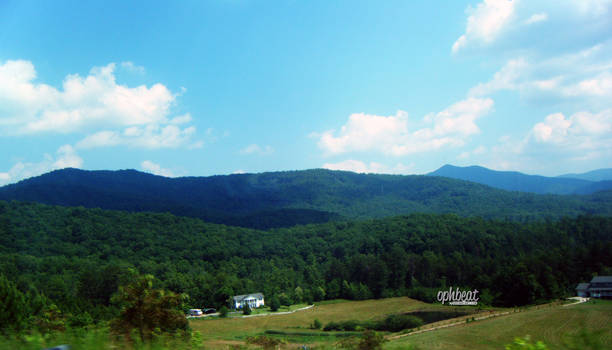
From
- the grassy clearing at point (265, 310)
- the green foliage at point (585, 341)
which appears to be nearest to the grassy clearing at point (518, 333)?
the green foliage at point (585, 341)

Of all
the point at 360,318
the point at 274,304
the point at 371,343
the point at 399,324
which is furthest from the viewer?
the point at 274,304

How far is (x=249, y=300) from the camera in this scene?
50250 mm

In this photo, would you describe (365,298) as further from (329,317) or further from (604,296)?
(604,296)

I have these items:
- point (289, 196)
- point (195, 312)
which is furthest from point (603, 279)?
point (289, 196)

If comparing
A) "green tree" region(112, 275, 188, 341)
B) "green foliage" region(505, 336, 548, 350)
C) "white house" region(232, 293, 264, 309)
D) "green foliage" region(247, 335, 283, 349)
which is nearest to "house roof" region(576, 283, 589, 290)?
"white house" region(232, 293, 264, 309)

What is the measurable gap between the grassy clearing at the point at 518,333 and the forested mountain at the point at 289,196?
78.3 meters

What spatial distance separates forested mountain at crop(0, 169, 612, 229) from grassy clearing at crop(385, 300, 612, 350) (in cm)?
7832

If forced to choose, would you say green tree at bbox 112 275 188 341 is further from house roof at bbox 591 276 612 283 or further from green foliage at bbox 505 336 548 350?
house roof at bbox 591 276 612 283

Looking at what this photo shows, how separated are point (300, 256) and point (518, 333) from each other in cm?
5433

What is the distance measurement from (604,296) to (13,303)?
4351 cm

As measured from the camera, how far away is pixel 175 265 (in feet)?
190

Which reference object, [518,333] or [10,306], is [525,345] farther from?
[518,333]

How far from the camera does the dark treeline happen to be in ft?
139

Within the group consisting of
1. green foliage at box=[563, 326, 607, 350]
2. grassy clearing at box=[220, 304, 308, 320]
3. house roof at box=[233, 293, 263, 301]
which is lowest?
grassy clearing at box=[220, 304, 308, 320]
